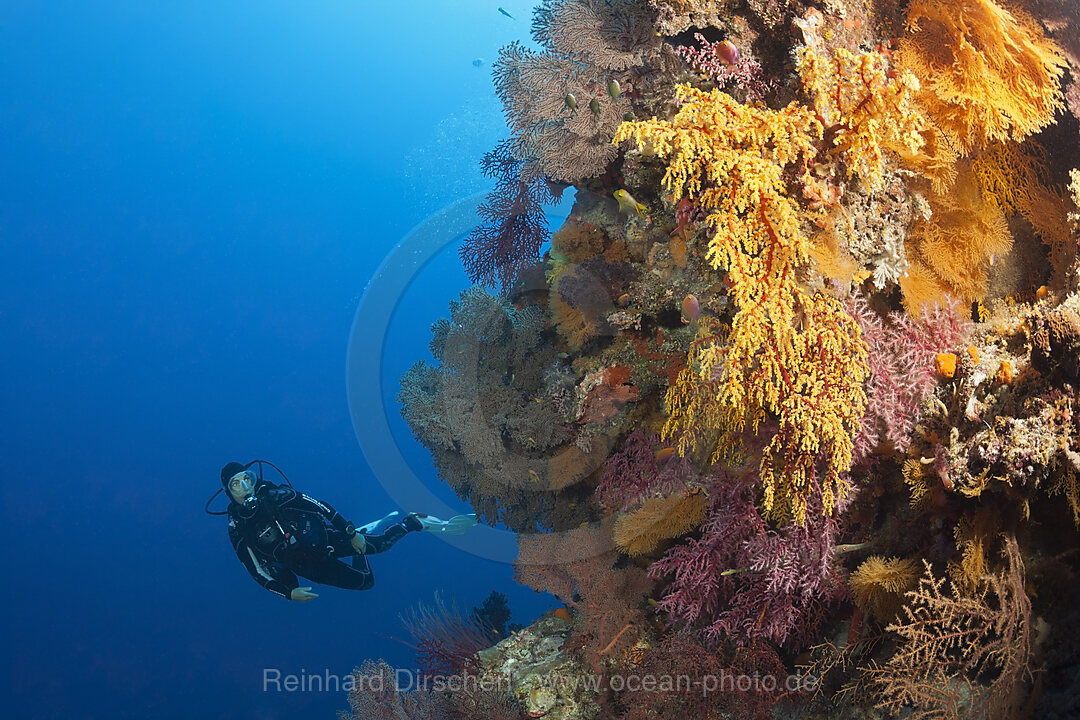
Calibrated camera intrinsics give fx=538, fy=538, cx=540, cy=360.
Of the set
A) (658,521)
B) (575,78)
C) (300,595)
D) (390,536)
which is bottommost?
(658,521)

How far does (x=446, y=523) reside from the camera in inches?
322

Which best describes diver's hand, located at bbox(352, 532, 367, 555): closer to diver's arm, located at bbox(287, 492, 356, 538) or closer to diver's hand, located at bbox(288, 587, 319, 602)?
diver's arm, located at bbox(287, 492, 356, 538)

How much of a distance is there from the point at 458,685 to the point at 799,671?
94.8 inches

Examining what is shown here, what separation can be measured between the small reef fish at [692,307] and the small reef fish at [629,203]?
73 centimetres

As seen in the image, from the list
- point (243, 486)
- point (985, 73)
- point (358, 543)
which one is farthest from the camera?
point (358, 543)

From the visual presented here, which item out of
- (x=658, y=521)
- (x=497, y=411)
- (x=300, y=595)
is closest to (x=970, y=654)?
(x=658, y=521)

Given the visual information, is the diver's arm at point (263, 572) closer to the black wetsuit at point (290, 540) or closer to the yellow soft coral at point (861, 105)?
the black wetsuit at point (290, 540)

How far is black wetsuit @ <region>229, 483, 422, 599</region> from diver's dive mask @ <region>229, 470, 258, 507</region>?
0.10 meters

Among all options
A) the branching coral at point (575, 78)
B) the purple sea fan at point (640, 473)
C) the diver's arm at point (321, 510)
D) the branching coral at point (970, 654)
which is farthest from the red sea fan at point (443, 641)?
the branching coral at point (575, 78)

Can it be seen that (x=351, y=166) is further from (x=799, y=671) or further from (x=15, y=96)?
(x=799, y=671)

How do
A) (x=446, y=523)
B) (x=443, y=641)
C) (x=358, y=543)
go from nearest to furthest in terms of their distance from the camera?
(x=443, y=641), (x=358, y=543), (x=446, y=523)

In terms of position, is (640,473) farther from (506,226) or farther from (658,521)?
(506,226)

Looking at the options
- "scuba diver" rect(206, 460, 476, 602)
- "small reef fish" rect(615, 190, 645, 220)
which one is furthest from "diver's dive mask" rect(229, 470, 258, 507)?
"small reef fish" rect(615, 190, 645, 220)

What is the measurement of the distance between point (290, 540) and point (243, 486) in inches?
39.0
